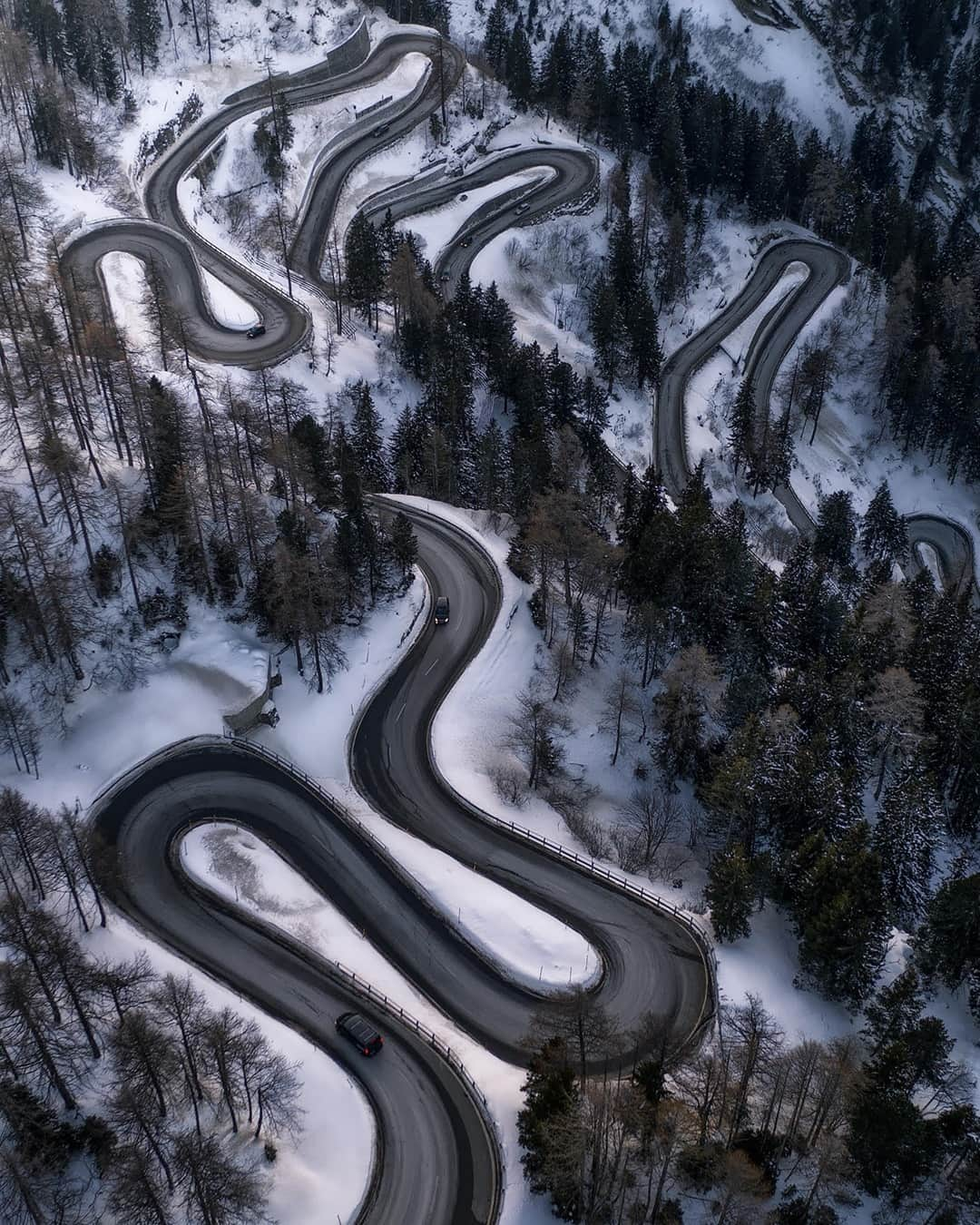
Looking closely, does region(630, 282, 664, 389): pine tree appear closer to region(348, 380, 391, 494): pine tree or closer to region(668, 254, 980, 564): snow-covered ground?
region(668, 254, 980, 564): snow-covered ground

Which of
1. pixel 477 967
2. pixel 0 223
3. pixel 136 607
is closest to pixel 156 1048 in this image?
pixel 477 967

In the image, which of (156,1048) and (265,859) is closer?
(156,1048)

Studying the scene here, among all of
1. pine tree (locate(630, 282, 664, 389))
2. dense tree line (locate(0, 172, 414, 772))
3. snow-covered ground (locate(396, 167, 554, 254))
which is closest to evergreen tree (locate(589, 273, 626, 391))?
pine tree (locate(630, 282, 664, 389))

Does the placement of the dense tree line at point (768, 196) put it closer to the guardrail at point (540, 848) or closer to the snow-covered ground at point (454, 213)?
the snow-covered ground at point (454, 213)

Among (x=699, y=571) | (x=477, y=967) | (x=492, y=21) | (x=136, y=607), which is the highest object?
(x=492, y=21)

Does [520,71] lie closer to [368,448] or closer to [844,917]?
[368,448]

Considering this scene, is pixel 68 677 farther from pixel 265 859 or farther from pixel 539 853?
pixel 539 853
